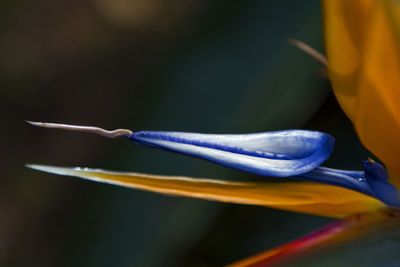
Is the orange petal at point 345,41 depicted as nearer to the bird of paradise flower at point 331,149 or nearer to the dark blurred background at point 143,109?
the bird of paradise flower at point 331,149

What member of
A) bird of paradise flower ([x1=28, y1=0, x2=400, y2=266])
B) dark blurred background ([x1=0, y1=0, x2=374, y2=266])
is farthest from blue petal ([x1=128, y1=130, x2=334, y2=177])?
dark blurred background ([x1=0, y1=0, x2=374, y2=266])

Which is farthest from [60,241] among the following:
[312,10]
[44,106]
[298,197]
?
[298,197]

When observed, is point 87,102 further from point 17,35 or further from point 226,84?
point 226,84

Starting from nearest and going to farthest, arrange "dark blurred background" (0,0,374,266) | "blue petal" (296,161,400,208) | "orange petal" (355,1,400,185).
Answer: "orange petal" (355,1,400,185) → "blue petal" (296,161,400,208) → "dark blurred background" (0,0,374,266)

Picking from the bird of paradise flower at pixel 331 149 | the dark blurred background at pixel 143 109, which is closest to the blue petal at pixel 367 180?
the bird of paradise flower at pixel 331 149

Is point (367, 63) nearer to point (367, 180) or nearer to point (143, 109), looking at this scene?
point (367, 180)

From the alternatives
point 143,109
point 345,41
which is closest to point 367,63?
point 345,41

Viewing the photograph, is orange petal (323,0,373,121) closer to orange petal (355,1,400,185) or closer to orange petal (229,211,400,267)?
orange petal (355,1,400,185)
